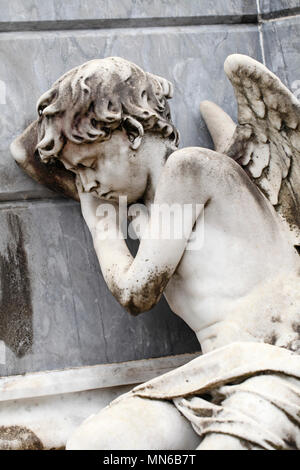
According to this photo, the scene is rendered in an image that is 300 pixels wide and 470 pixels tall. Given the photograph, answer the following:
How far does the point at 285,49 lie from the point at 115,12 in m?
0.76

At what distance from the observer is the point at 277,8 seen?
4281 mm

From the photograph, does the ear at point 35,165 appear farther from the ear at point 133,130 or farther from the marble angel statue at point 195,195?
the ear at point 133,130

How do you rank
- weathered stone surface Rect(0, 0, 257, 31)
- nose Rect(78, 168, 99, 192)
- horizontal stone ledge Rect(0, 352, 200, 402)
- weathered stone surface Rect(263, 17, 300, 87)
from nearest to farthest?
nose Rect(78, 168, 99, 192) → horizontal stone ledge Rect(0, 352, 200, 402) → weathered stone surface Rect(0, 0, 257, 31) → weathered stone surface Rect(263, 17, 300, 87)

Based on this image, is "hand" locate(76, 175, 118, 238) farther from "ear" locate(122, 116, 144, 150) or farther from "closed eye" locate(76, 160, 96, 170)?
"ear" locate(122, 116, 144, 150)

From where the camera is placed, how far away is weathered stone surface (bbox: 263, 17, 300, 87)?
4.25 m

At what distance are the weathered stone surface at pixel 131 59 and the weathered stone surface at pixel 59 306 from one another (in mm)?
140

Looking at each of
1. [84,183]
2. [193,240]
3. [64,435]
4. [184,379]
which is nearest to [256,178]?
[193,240]

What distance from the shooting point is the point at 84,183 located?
3.66 meters

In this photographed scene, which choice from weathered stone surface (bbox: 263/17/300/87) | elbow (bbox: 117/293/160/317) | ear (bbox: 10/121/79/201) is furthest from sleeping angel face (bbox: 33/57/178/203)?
weathered stone surface (bbox: 263/17/300/87)

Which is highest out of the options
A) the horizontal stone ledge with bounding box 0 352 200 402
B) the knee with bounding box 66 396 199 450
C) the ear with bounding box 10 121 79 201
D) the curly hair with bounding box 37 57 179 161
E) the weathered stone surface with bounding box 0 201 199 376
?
the curly hair with bounding box 37 57 179 161

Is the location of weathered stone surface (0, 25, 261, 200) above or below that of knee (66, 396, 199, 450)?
above

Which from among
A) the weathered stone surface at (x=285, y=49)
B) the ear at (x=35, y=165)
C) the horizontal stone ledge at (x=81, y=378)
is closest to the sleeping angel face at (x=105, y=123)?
the ear at (x=35, y=165)

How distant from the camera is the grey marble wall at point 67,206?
12.7 feet

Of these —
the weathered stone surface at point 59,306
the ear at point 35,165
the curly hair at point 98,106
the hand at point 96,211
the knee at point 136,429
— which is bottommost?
the weathered stone surface at point 59,306
